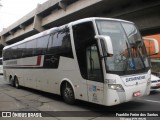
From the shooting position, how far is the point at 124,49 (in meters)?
7.88

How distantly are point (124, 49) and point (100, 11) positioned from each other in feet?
44.7

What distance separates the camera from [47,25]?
29.8 metres

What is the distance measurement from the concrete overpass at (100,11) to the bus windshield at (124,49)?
376 inches

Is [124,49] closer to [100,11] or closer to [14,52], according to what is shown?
[14,52]

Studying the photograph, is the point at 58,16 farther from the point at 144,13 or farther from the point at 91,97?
the point at 91,97

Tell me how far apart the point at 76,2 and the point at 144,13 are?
6432 mm

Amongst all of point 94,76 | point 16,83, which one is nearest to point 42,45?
point 94,76

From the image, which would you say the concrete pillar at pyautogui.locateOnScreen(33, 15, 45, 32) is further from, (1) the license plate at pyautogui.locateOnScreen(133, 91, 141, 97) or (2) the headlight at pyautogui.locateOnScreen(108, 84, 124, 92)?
(2) the headlight at pyautogui.locateOnScreen(108, 84, 124, 92)

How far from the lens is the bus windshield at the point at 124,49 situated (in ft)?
24.7

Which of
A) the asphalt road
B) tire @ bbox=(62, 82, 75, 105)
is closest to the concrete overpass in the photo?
the asphalt road

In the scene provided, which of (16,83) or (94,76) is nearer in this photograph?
(94,76)

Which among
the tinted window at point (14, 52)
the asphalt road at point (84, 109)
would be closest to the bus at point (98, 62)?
the asphalt road at point (84, 109)

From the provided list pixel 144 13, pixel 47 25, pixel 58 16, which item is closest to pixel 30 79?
pixel 144 13

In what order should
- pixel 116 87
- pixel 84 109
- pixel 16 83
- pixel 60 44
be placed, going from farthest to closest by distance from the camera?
pixel 16 83, pixel 60 44, pixel 84 109, pixel 116 87
